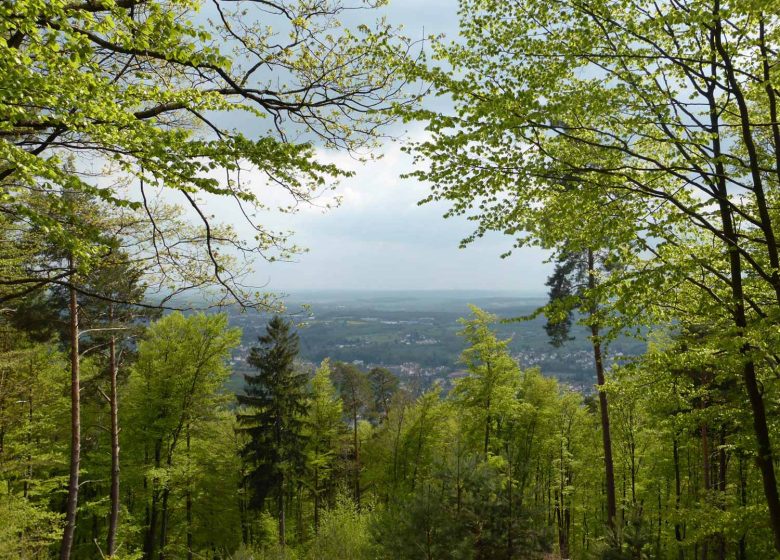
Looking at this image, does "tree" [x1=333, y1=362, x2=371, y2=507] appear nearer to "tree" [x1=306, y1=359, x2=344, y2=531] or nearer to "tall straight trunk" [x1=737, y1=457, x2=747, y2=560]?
"tree" [x1=306, y1=359, x2=344, y2=531]

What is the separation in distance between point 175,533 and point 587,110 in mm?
26006

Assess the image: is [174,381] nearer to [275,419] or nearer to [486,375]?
[275,419]

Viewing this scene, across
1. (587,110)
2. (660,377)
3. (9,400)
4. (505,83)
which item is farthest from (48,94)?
(9,400)

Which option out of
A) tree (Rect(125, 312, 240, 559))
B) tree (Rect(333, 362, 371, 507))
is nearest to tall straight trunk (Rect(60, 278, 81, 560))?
tree (Rect(125, 312, 240, 559))

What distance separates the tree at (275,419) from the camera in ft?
66.5

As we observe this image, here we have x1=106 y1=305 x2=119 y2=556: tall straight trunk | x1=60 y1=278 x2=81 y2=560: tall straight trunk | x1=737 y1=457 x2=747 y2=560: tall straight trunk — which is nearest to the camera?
x1=60 y1=278 x2=81 y2=560: tall straight trunk

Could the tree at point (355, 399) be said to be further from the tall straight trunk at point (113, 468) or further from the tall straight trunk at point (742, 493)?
the tall straight trunk at point (742, 493)

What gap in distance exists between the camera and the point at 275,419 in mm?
20672

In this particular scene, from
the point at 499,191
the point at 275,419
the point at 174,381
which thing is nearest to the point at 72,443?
the point at 174,381

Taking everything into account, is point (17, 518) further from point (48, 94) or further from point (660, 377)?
point (660, 377)

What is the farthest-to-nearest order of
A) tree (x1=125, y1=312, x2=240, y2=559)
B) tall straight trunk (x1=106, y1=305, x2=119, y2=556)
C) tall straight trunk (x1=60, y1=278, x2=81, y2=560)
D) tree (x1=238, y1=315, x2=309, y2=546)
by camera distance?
tree (x1=238, y1=315, x2=309, y2=546) → tree (x1=125, y1=312, x2=240, y2=559) → tall straight trunk (x1=106, y1=305, x2=119, y2=556) → tall straight trunk (x1=60, y1=278, x2=81, y2=560)

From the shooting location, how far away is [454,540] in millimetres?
9062

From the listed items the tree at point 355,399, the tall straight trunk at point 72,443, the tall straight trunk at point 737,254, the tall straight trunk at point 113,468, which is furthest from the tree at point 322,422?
the tall straight trunk at point 737,254

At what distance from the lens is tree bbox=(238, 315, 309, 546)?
2026 centimetres
